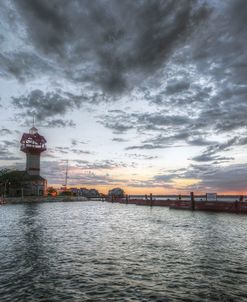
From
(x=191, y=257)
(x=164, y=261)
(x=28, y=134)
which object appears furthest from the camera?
(x=28, y=134)

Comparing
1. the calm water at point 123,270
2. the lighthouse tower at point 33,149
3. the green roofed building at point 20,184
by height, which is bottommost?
the calm water at point 123,270

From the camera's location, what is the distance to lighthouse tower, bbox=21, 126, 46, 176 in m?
139

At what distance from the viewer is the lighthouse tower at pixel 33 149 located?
Result: 13875 cm

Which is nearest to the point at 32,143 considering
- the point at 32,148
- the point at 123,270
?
the point at 32,148

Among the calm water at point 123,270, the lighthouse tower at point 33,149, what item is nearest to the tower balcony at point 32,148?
the lighthouse tower at point 33,149

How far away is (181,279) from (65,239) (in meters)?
13.5

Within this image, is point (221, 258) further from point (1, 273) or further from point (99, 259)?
point (1, 273)

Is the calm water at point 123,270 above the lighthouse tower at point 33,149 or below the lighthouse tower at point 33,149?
below

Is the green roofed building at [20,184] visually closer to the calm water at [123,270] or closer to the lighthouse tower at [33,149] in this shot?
the lighthouse tower at [33,149]

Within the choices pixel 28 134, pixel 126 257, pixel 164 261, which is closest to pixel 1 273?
pixel 126 257

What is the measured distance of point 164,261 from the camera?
15742mm

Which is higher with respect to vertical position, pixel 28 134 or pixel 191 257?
pixel 28 134

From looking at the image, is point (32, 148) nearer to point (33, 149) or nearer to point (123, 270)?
point (33, 149)

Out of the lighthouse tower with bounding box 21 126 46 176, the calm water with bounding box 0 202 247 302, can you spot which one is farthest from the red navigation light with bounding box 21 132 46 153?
the calm water with bounding box 0 202 247 302
